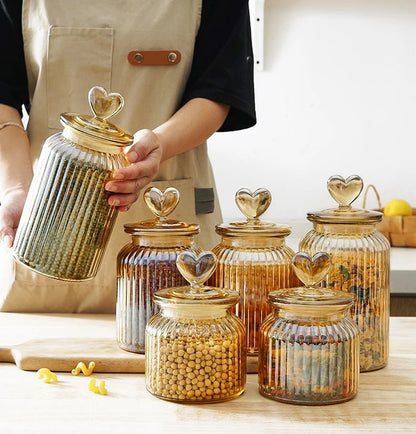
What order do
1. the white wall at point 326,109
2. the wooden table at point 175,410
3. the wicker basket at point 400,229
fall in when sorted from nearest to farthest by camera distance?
the wooden table at point 175,410 < the wicker basket at point 400,229 < the white wall at point 326,109

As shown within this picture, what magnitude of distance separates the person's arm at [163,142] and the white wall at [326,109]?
1.28 m

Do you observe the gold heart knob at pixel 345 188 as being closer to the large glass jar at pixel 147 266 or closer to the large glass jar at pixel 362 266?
the large glass jar at pixel 362 266

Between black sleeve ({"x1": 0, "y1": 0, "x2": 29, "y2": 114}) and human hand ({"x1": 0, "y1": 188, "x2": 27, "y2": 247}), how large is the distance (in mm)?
215

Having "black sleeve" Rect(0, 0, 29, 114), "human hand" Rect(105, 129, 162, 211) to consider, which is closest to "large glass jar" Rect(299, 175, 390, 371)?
"human hand" Rect(105, 129, 162, 211)

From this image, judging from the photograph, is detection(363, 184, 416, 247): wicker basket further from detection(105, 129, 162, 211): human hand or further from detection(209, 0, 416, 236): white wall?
detection(105, 129, 162, 211): human hand

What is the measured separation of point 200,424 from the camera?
2.39 feet

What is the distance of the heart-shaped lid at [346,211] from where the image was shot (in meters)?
0.91

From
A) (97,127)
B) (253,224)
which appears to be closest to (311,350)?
(253,224)

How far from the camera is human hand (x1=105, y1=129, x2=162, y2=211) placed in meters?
0.87

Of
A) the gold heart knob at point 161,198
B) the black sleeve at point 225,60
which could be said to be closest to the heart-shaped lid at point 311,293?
the gold heart knob at point 161,198

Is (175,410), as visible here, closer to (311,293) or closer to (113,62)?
(311,293)

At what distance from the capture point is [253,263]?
0.91 meters

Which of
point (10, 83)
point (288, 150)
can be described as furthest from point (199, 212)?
point (288, 150)

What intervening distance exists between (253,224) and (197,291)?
171 millimetres
